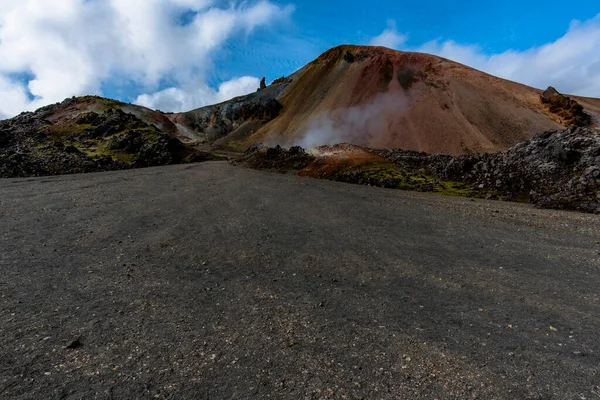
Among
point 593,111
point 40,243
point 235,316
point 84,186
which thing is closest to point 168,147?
point 84,186

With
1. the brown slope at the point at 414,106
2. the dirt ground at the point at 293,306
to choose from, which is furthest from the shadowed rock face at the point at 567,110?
the dirt ground at the point at 293,306

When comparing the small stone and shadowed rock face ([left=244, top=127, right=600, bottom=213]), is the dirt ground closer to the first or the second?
the small stone

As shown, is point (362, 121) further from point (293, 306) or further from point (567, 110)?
point (293, 306)

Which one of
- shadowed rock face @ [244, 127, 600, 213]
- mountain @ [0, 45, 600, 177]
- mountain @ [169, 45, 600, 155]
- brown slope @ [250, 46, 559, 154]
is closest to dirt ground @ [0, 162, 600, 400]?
shadowed rock face @ [244, 127, 600, 213]

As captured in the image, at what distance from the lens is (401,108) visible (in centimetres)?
5269

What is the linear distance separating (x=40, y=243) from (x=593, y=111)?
67718 mm

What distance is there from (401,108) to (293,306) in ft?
162

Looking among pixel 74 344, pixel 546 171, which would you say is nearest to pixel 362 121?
pixel 546 171

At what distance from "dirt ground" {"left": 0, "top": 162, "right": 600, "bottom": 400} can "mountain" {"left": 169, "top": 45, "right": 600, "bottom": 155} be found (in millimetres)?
31463

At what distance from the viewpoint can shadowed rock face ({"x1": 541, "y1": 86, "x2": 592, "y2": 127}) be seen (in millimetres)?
48066

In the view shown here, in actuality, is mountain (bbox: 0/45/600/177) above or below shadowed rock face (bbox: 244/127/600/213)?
above

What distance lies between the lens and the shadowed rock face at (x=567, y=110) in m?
48.1

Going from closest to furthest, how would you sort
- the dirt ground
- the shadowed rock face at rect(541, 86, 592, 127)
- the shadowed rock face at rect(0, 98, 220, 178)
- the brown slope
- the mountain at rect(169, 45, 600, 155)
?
the dirt ground, the shadowed rock face at rect(0, 98, 220, 178), the brown slope, the mountain at rect(169, 45, 600, 155), the shadowed rock face at rect(541, 86, 592, 127)

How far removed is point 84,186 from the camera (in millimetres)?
26297
